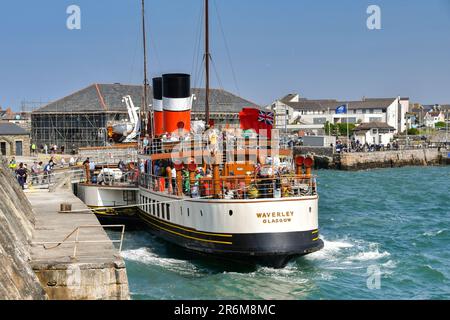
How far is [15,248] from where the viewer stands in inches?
692

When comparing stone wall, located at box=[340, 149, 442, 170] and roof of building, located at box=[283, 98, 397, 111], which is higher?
roof of building, located at box=[283, 98, 397, 111]

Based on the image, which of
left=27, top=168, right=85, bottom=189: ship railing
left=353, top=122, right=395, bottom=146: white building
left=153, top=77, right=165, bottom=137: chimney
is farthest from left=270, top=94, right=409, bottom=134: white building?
left=153, top=77, right=165, bottom=137: chimney

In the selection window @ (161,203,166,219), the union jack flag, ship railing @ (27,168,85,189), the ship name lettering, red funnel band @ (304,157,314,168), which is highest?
the union jack flag

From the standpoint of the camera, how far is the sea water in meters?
23.5

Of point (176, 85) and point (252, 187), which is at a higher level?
point (176, 85)

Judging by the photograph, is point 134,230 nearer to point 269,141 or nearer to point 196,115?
point 269,141

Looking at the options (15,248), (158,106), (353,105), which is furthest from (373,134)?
(15,248)

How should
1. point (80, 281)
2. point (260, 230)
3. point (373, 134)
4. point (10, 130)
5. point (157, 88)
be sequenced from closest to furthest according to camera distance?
point (80, 281), point (260, 230), point (157, 88), point (10, 130), point (373, 134)

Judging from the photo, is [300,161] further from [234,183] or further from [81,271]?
[81,271]

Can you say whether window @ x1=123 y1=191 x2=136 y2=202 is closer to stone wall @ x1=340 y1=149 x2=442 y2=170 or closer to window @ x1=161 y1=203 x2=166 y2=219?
window @ x1=161 y1=203 x2=166 y2=219

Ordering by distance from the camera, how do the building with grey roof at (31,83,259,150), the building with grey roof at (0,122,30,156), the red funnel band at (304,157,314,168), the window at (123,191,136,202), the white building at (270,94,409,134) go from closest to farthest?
the red funnel band at (304,157,314,168) < the window at (123,191,136,202) < the building with grey roof at (0,122,30,156) < the building with grey roof at (31,83,259,150) < the white building at (270,94,409,134)

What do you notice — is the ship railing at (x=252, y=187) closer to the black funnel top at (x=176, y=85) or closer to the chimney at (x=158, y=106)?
the black funnel top at (x=176, y=85)

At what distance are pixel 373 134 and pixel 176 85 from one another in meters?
93.1

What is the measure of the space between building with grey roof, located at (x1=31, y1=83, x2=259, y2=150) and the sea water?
5052cm
